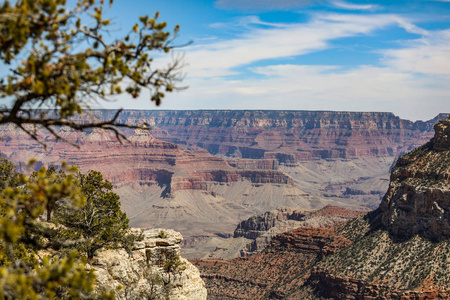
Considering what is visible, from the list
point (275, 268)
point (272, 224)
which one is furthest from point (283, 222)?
point (275, 268)

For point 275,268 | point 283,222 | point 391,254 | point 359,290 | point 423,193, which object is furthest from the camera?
point 283,222

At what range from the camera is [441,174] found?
74.1 m

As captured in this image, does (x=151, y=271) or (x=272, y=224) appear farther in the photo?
(x=272, y=224)

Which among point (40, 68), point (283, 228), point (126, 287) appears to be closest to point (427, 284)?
point (126, 287)

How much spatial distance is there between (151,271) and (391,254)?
53.5m

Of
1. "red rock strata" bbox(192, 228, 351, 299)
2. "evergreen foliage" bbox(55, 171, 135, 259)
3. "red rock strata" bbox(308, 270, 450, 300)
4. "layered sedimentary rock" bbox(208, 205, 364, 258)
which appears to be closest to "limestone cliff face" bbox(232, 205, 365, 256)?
"layered sedimentary rock" bbox(208, 205, 364, 258)

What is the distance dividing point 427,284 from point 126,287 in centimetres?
5043

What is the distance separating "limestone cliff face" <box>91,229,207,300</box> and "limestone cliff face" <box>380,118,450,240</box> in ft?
170

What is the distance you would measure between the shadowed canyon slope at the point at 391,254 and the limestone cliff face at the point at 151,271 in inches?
1655

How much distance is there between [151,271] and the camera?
31.4 meters

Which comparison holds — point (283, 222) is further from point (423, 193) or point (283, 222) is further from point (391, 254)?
point (423, 193)

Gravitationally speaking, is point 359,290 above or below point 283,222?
above

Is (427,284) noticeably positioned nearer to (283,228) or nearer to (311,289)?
(311,289)

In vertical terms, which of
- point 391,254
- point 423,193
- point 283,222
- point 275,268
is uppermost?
point 423,193
